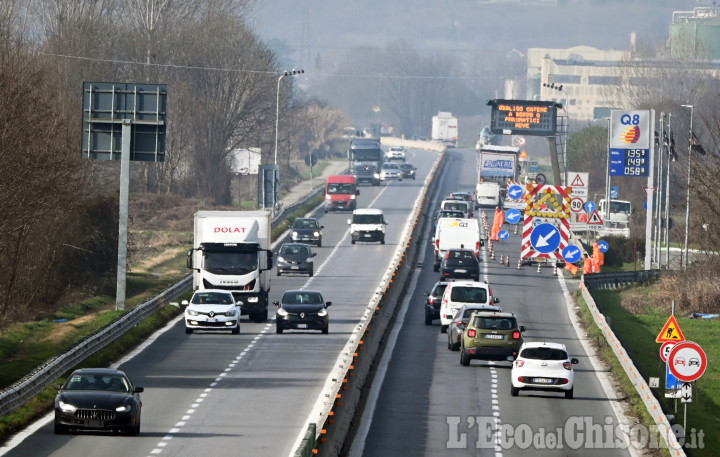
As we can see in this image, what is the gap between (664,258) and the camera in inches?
3401

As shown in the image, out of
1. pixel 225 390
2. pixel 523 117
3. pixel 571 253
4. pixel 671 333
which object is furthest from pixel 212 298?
pixel 523 117

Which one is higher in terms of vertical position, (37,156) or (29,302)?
(37,156)

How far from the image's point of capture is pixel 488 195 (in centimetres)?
10238

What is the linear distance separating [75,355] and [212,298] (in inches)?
384

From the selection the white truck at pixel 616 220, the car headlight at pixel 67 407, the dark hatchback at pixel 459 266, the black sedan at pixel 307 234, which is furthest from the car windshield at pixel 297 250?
the car headlight at pixel 67 407

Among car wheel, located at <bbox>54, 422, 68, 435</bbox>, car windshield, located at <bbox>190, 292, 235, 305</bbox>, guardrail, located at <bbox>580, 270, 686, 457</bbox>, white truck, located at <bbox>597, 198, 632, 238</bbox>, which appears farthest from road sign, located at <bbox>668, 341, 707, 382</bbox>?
white truck, located at <bbox>597, 198, 632, 238</bbox>

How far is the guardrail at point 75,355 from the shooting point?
1215 inches

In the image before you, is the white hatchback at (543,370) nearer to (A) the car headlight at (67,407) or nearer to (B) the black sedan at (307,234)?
(A) the car headlight at (67,407)

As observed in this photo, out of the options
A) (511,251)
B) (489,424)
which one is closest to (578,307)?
(511,251)

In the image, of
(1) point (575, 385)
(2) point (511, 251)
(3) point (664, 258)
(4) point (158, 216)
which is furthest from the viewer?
(4) point (158, 216)

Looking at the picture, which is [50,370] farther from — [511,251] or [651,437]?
[511,251]

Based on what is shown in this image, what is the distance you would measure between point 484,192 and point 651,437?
2884 inches

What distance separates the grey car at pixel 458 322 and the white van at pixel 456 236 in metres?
24.3

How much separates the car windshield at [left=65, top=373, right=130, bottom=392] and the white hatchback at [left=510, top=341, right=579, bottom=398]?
386 inches
